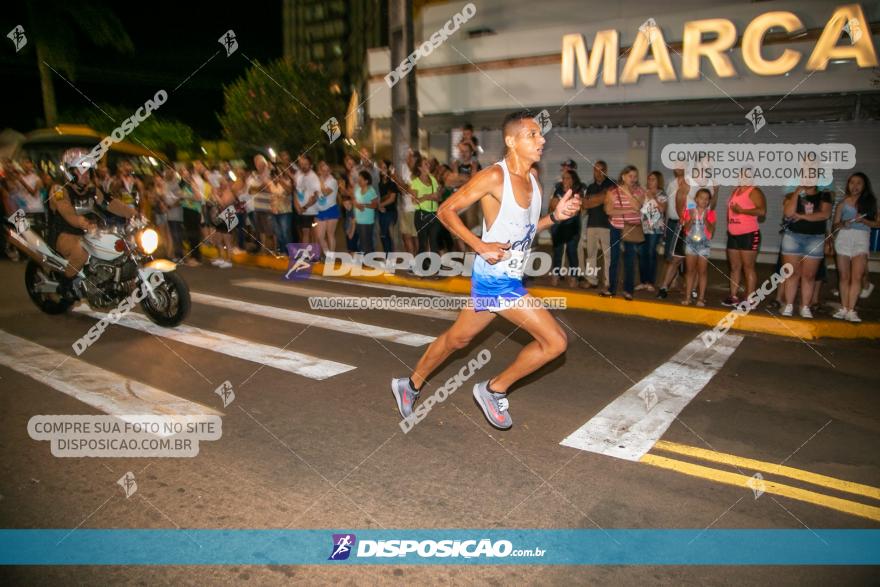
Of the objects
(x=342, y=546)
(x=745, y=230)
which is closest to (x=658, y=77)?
Result: (x=745, y=230)

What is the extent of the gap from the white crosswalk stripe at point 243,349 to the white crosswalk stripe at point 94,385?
1062 millimetres

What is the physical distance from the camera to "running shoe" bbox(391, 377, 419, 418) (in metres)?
4.70

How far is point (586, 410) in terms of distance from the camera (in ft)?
16.2

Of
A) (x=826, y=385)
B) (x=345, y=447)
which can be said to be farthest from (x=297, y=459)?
(x=826, y=385)

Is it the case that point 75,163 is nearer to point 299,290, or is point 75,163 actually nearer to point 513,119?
point 299,290

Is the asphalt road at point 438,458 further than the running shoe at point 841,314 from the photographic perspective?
No

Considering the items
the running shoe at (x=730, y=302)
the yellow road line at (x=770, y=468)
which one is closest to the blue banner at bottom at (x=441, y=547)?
the yellow road line at (x=770, y=468)

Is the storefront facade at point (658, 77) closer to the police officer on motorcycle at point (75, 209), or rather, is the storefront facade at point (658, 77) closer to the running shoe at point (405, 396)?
the running shoe at point (405, 396)

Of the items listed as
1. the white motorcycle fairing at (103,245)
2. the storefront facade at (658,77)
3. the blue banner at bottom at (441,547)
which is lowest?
the blue banner at bottom at (441,547)

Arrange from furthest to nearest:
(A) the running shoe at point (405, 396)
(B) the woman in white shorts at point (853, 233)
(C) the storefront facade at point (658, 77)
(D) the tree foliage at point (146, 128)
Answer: (D) the tree foliage at point (146, 128)
(C) the storefront facade at point (658, 77)
(B) the woman in white shorts at point (853, 233)
(A) the running shoe at point (405, 396)

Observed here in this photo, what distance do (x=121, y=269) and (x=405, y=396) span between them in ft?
15.0

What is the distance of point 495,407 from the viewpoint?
14.9 ft

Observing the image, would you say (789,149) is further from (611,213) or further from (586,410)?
(586,410)

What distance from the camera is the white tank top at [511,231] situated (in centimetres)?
406
